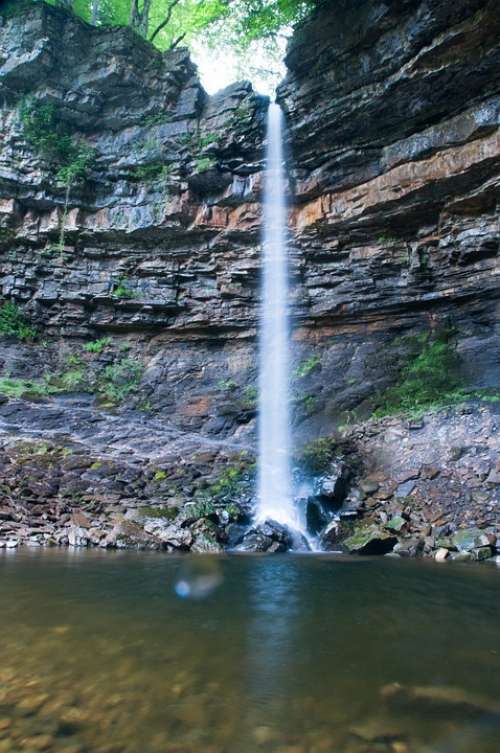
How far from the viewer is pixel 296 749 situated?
2.09 metres

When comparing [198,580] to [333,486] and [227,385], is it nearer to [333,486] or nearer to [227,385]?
[333,486]

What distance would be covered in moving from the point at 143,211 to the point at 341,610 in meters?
16.8

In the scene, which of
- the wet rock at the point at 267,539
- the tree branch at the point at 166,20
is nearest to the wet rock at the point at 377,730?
the wet rock at the point at 267,539

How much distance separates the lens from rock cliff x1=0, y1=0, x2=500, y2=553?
39.8ft

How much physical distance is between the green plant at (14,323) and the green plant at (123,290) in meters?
3.54

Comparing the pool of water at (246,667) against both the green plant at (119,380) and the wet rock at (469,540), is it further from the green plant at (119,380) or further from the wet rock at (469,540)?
the green plant at (119,380)

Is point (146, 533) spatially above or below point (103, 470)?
below

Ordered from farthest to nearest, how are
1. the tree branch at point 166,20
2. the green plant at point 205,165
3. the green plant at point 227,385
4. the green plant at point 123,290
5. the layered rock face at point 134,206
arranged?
the tree branch at point 166,20, the green plant at point 123,290, the layered rock face at point 134,206, the green plant at point 205,165, the green plant at point 227,385

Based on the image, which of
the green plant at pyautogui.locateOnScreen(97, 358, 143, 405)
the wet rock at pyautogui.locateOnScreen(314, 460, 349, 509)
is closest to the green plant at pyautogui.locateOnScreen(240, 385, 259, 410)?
the green plant at pyautogui.locateOnScreen(97, 358, 143, 405)

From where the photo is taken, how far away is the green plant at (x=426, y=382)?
14.2 m

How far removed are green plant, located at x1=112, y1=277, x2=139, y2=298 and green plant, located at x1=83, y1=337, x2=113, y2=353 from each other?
1779mm

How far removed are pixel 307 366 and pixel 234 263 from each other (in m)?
4.81

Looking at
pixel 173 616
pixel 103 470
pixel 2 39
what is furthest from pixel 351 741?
Result: pixel 2 39

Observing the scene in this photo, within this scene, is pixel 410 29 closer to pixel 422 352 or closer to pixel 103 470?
pixel 422 352
